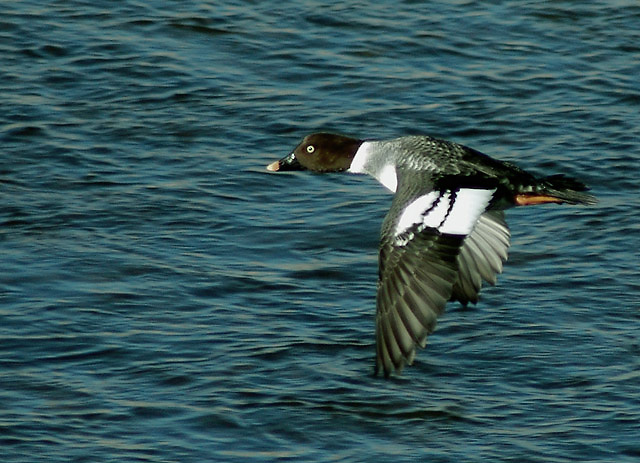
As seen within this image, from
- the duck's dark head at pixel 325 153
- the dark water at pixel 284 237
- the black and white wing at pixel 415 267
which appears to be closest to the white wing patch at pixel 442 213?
the black and white wing at pixel 415 267

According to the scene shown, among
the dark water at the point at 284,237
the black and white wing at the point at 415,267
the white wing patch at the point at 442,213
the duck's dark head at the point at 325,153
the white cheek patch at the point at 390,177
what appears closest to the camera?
the black and white wing at the point at 415,267

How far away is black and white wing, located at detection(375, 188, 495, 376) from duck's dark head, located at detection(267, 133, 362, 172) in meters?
1.48

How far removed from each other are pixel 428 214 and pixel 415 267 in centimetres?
29

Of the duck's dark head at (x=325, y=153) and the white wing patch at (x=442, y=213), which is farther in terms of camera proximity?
the duck's dark head at (x=325, y=153)

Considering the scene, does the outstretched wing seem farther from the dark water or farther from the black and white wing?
the black and white wing

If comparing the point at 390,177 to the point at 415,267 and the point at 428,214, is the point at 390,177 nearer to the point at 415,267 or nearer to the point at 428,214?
the point at 428,214

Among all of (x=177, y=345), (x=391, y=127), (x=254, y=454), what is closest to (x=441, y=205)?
(x=254, y=454)

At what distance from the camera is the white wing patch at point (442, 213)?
21.2 ft

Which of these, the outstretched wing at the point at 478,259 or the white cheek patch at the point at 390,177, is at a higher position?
the white cheek patch at the point at 390,177

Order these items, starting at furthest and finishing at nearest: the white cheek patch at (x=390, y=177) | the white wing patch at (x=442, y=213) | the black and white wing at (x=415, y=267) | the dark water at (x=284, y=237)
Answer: the white cheek patch at (x=390, y=177) → the dark water at (x=284, y=237) → the white wing patch at (x=442, y=213) → the black and white wing at (x=415, y=267)

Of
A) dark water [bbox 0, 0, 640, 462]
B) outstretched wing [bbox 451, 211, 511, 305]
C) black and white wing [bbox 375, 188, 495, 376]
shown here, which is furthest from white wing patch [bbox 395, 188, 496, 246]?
dark water [bbox 0, 0, 640, 462]

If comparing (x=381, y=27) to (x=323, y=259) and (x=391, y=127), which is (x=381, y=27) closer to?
(x=391, y=127)

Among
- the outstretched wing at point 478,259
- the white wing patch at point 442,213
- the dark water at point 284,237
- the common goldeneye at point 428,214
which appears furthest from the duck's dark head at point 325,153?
the white wing patch at point 442,213

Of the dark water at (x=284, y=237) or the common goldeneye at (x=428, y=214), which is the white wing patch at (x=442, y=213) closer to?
the common goldeneye at (x=428, y=214)
